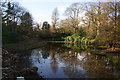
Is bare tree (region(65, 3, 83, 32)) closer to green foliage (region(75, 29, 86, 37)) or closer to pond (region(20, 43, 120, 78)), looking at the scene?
green foliage (region(75, 29, 86, 37))

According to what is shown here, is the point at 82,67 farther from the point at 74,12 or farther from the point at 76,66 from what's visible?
the point at 74,12

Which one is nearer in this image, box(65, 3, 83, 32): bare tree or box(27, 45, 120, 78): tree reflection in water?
box(27, 45, 120, 78): tree reflection in water

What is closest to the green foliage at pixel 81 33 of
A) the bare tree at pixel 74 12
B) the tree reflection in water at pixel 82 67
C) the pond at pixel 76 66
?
the bare tree at pixel 74 12

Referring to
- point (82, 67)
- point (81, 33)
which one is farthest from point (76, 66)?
point (81, 33)

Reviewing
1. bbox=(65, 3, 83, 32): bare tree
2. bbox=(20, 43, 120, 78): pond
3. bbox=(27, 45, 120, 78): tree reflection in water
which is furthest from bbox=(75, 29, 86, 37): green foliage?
bbox=(27, 45, 120, 78): tree reflection in water

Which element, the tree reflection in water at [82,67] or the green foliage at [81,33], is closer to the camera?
the tree reflection in water at [82,67]

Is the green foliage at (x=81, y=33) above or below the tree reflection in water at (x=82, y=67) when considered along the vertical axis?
above

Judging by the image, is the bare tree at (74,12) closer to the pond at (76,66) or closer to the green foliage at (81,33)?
the green foliage at (81,33)

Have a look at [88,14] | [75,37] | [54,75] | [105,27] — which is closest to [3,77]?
[54,75]

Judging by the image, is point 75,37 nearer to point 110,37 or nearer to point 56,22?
point 56,22

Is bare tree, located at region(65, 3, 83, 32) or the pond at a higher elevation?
bare tree, located at region(65, 3, 83, 32)

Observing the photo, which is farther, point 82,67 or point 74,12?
point 74,12

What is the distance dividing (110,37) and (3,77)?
10.7 meters

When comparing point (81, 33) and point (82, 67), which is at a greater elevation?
point (81, 33)
